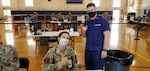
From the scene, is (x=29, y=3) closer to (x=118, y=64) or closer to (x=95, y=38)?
(x=95, y=38)

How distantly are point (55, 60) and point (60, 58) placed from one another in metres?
0.07

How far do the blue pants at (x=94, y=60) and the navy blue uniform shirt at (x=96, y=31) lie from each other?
8cm

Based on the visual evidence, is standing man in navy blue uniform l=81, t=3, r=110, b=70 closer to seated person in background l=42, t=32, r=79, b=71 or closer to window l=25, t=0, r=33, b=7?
seated person in background l=42, t=32, r=79, b=71

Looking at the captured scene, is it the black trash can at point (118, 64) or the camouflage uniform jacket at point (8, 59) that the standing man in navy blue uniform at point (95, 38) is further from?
the camouflage uniform jacket at point (8, 59)

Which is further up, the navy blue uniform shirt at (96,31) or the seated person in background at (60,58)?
the navy blue uniform shirt at (96,31)

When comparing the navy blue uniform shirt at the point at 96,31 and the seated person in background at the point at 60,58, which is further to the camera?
the navy blue uniform shirt at the point at 96,31

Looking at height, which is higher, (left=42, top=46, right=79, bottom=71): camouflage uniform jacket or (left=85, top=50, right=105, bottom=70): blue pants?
(left=42, top=46, right=79, bottom=71): camouflage uniform jacket

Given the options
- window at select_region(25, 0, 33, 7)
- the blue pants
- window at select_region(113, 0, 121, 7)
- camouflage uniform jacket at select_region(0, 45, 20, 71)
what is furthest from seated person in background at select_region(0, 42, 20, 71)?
window at select_region(113, 0, 121, 7)

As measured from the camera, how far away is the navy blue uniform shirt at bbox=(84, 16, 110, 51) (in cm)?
272

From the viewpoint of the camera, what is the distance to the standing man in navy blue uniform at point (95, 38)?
8.87 ft

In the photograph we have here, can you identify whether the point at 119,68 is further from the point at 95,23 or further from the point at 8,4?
the point at 8,4

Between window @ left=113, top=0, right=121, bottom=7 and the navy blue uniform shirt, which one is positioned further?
window @ left=113, top=0, right=121, bottom=7

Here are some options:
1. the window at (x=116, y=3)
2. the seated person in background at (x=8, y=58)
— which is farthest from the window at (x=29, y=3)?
the seated person in background at (x=8, y=58)

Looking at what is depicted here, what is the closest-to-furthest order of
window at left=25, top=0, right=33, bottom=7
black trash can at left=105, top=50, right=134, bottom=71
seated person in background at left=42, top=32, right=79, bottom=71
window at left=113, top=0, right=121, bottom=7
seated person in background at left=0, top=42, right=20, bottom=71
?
black trash can at left=105, top=50, right=134, bottom=71 → seated person in background at left=42, top=32, right=79, bottom=71 → seated person in background at left=0, top=42, right=20, bottom=71 → window at left=25, top=0, right=33, bottom=7 → window at left=113, top=0, right=121, bottom=7
